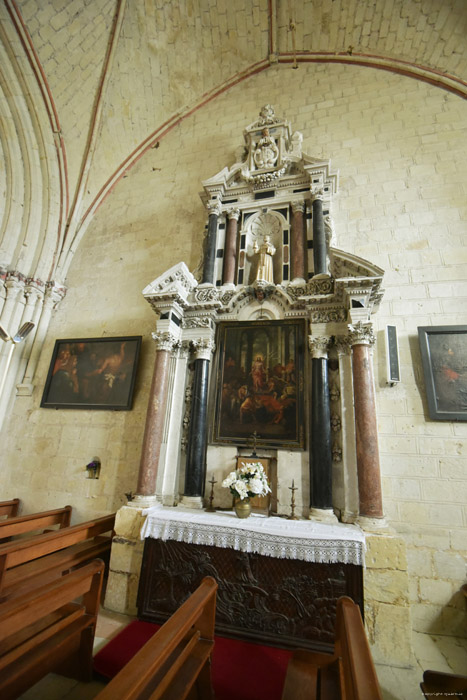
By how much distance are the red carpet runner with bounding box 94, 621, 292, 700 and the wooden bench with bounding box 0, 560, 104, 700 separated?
26 centimetres

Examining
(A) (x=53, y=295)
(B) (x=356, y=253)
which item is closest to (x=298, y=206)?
(B) (x=356, y=253)

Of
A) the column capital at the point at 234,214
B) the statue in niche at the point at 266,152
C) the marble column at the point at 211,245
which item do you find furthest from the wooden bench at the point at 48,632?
the statue in niche at the point at 266,152

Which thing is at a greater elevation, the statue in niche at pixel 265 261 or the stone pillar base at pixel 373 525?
the statue in niche at pixel 265 261

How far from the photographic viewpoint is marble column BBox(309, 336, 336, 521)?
3883 millimetres

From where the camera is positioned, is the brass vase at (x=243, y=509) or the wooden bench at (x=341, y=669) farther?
the brass vase at (x=243, y=509)

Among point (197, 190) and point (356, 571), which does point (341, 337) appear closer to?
point (356, 571)

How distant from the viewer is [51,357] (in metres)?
6.16

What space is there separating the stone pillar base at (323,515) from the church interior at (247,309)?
0.05 metres

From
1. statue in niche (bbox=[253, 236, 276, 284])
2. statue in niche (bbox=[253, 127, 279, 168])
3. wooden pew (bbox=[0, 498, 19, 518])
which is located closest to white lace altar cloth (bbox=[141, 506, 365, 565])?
wooden pew (bbox=[0, 498, 19, 518])

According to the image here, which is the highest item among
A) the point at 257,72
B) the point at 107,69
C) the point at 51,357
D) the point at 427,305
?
the point at 257,72

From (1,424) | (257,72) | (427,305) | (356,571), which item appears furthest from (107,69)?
(356,571)

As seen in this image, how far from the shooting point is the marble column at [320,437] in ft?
12.7

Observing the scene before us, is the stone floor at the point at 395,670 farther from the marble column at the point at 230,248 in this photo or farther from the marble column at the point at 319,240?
the marble column at the point at 230,248

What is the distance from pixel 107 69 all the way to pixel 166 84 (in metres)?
1.32
